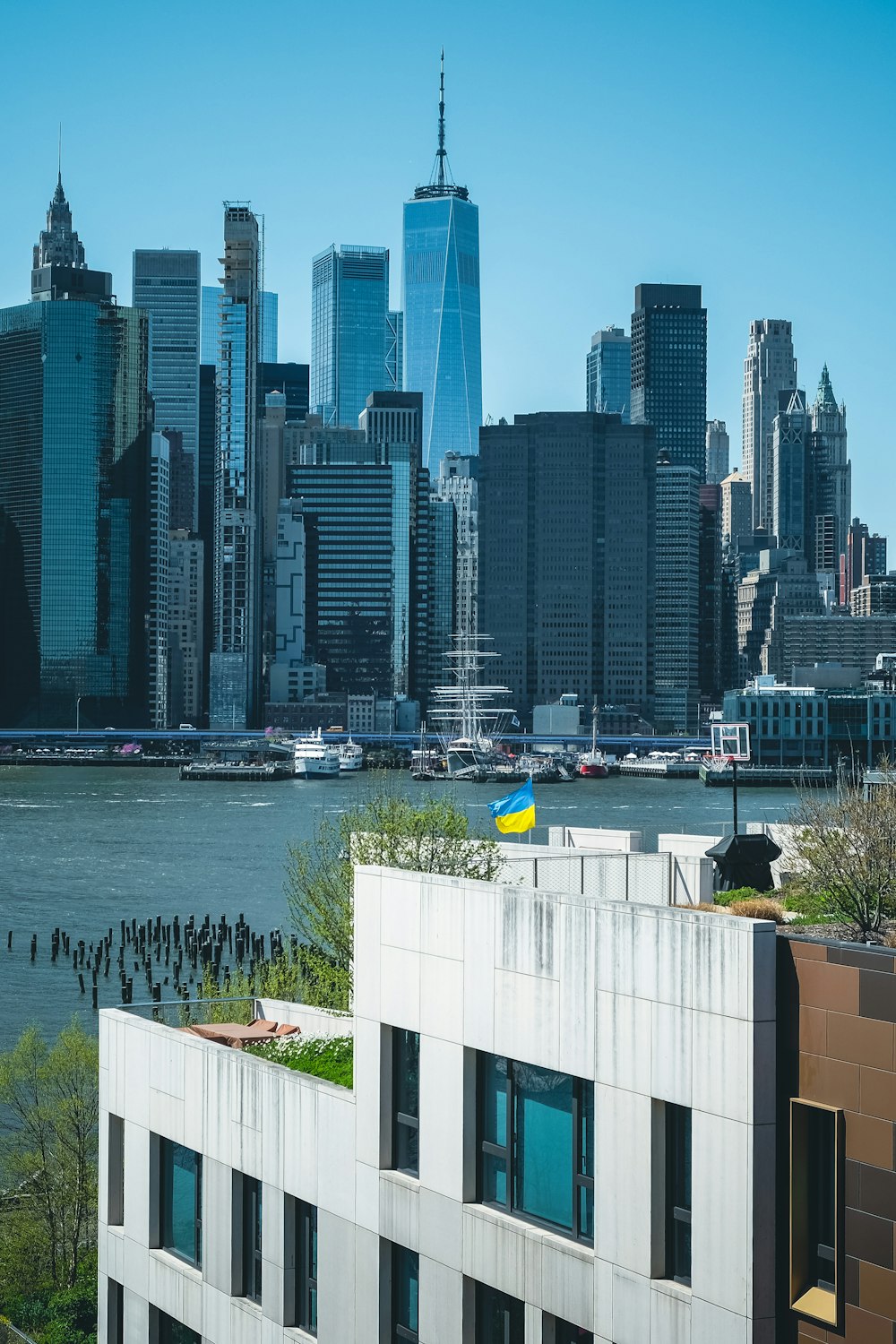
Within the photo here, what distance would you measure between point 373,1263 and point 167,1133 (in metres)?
3.79

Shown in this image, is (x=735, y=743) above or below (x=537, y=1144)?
above

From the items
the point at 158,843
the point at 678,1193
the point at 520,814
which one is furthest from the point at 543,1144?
the point at 158,843

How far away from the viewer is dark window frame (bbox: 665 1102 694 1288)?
12094mm

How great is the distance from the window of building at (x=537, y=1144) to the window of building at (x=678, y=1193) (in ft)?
2.86

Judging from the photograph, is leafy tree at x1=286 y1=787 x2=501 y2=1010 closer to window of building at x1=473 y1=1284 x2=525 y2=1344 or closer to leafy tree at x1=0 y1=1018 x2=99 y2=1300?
leafy tree at x1=0 y1=1018 x2=99 y2=1300

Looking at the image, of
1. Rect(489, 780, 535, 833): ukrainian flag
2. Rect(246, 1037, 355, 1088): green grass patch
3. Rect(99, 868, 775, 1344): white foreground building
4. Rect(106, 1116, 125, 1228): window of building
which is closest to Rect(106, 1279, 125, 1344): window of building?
Rect(99, 868, 775, 1344): white foreground building

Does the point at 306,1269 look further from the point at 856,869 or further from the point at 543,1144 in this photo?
the point at 856,869

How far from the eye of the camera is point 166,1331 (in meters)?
18.2

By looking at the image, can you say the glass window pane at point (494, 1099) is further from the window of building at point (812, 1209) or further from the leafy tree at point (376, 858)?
the leafy tree at point (376, 858)

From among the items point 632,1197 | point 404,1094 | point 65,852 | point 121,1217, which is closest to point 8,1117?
point 121,1217

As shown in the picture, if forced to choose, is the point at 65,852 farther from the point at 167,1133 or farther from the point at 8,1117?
the point at 167,1133

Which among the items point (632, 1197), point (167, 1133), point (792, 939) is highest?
point (792, 939)

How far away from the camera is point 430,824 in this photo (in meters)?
34.6

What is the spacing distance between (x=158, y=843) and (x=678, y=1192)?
99.7 metres
